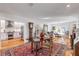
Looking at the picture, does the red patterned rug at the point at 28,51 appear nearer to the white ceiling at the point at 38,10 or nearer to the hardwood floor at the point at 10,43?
the hardwood floor at the point at 10,43

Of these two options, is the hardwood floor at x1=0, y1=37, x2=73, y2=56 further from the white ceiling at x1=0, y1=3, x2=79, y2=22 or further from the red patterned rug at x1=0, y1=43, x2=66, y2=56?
the white ceiling at x1=0, y1=3, x2=79, y2=22

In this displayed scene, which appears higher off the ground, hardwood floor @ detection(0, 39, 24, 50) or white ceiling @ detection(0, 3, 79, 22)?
white ceiling @ detection(0, 3, 79, 22)

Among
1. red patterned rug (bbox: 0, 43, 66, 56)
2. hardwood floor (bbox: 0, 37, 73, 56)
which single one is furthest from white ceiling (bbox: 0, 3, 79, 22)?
red patterned rug (bbox: 0, 43, 66, 56)

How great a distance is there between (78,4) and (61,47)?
2.92 feet

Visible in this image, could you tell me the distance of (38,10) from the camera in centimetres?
245

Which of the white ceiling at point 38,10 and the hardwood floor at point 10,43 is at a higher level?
the white ceiling at point 38,10

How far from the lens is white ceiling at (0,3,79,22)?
2.42 m

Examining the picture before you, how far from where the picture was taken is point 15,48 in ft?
8.08

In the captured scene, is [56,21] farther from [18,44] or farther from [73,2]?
[18,44]

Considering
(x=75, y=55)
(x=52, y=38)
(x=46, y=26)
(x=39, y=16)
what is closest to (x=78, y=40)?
(x=75, y=55)

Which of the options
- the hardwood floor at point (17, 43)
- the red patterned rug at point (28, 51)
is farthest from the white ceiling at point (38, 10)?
the red patterned rug at point (28, 51)

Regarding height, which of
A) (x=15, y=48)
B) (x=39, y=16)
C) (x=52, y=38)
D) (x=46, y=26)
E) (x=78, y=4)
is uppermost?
(x=78, y=4)

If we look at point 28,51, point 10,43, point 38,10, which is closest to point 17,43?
point 10,43

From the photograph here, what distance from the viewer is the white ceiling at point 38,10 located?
95.4 inches
